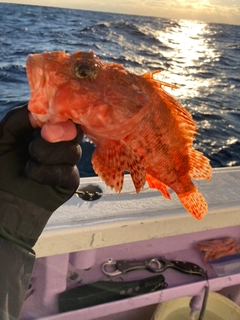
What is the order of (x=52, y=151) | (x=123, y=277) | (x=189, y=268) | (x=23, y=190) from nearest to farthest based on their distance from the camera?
(x=52, y=151), (x=23, y=190), (x=123, y=277), (x=189, y=268)

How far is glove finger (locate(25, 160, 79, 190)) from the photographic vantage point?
201cm

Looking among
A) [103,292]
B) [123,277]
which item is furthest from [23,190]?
[123,277]

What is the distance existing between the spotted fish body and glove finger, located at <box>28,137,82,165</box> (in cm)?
13

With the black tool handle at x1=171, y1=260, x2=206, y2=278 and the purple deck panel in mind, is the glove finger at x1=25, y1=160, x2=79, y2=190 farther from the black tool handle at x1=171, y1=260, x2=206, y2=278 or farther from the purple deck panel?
the black tool handle at x1=171, y1=260, x2=206, y2=278

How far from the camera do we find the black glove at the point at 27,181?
203 cm

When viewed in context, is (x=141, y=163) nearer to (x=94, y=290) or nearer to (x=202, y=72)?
(x=94, y=290)

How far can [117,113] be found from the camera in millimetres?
1888

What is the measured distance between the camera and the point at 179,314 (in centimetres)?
331

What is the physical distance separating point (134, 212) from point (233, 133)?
8.57m

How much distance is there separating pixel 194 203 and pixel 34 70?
1.56 metres

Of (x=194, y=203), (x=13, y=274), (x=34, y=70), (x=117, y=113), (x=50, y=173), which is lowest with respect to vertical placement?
(x=13, y=274)

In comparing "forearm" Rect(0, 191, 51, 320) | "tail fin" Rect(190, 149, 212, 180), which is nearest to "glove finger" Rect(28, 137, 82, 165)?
"forearm" Rect(0, 191, 51, 320)

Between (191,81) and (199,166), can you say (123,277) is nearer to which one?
(199,166)

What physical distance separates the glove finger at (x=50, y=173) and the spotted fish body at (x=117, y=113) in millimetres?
201
